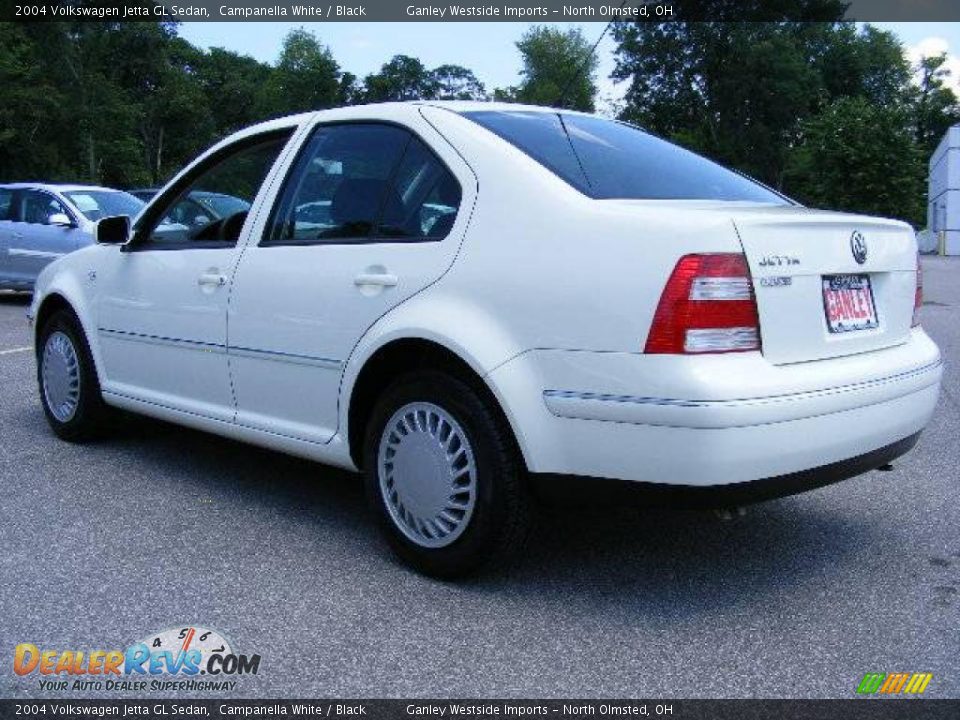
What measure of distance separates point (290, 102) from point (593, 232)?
8411 cm

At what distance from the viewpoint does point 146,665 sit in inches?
112

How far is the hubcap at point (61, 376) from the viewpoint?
5.36 m

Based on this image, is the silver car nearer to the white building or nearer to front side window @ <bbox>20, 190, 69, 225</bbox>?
front side window @ <bbox>20, 190, 69, 225</bbox>

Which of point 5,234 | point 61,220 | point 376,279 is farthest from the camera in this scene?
point 5,234

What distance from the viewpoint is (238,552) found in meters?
3.74

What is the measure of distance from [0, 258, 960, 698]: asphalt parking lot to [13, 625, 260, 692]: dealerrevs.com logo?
0.04m

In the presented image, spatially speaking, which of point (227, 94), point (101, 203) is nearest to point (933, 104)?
point (227, 94)

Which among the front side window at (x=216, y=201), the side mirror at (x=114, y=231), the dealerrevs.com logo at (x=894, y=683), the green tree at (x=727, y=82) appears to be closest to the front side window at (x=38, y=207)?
the side mirror at (x=114, y=231)

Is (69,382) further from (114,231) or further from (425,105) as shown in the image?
(425,105)

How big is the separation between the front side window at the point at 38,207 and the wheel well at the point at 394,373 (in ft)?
35.0

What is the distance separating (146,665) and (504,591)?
3.75 ft

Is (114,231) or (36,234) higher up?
(114,231)

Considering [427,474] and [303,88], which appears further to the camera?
[303,88]

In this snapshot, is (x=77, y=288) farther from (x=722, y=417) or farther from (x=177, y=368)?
(x=722, y=417)
